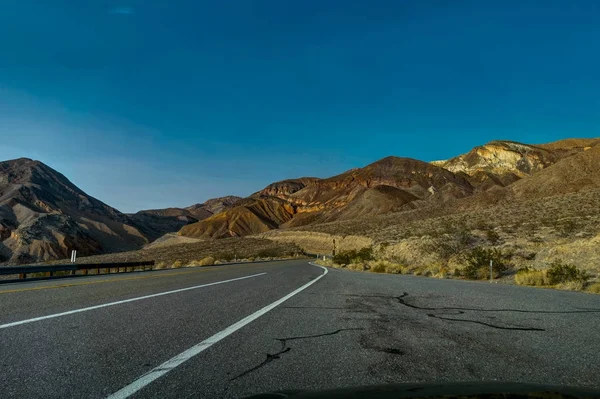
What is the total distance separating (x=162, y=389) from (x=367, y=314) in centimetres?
502

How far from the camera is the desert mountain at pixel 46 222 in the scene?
319 ft

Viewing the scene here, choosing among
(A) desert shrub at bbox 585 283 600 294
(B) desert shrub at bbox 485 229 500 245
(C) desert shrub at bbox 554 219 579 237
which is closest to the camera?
(A) desert shrub at bbox 585 283 600 294

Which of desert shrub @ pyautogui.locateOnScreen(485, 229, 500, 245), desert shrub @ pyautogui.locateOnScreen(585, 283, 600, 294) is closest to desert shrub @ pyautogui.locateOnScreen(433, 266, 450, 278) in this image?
desert shrub @ pyautogui.locateOnScreen(585, 283, 600, 294)

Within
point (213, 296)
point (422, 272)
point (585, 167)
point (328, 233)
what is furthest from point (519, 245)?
A: point (328, 233)

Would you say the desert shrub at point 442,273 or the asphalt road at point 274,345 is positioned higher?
the asphalt road at point 274,345

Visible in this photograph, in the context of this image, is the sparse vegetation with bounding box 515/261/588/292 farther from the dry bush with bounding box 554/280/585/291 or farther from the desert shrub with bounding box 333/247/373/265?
the desert shrub with bounding box 333/247/373/265

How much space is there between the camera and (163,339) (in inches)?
230

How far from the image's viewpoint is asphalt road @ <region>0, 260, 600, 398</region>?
4.14m

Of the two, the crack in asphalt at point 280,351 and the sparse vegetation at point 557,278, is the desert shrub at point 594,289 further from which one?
the crack in asphalt at point 280,351

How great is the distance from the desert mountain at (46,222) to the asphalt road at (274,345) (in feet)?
319

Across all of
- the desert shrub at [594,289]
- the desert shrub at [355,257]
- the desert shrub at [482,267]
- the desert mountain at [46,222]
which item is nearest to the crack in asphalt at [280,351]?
the desert shrub at [594,289]

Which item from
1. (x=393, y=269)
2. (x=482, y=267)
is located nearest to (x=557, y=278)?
(x=482, y=267)

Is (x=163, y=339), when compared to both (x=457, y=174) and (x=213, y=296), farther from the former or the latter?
(x=457, y=174)

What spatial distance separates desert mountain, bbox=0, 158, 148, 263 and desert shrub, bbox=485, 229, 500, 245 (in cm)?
8795
